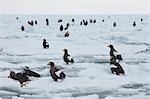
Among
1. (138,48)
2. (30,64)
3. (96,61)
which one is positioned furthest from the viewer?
(138,48)

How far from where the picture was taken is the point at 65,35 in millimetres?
20797

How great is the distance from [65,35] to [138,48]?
205 inches

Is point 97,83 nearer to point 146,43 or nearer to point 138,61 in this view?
point 138,61

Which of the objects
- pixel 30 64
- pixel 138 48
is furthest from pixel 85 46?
pixel 30 64

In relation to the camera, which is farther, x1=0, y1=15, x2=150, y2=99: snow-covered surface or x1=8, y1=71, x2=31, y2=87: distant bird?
x1=8, y1=71, x2=31, y2=87: distant bird

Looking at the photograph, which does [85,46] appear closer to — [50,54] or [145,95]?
[50,54]

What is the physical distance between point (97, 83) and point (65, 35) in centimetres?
1142

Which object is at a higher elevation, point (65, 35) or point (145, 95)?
point (65, 35)

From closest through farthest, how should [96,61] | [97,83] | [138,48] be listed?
[97,83] < [96,61] < [138,48]

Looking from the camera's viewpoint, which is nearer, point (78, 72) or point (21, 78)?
point (21, 78)

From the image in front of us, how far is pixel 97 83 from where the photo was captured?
9.51 meters

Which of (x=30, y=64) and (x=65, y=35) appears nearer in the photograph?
(x=30, y=64)

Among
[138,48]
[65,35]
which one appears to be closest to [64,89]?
[138,48]

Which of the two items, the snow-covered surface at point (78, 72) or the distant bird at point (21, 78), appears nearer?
the snow-covered surface at point (78, 72)
